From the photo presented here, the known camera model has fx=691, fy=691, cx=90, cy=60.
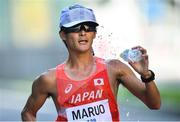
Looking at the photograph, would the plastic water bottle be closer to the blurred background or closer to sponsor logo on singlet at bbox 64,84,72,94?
sponsor logo on singlet at bbox 64,84,72,94

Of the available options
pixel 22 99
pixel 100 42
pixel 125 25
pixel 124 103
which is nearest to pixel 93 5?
pixel 125 25

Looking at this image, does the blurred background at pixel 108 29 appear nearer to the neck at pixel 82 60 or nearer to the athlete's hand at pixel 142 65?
the neck at pixel 82 60

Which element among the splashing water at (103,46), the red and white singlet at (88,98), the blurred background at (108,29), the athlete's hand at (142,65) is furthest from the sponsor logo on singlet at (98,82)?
the blurred background at (108,29)

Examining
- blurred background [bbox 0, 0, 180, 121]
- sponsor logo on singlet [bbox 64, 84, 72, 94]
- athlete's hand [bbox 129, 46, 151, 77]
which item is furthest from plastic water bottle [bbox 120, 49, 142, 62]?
blurred background [bbox 0, 0, 180, 121]

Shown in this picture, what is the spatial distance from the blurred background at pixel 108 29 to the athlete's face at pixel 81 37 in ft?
16.0

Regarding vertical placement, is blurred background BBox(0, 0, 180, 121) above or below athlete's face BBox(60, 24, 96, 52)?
below

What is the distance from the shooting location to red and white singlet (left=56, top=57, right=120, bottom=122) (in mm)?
3967

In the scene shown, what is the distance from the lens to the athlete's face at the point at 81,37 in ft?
13.1

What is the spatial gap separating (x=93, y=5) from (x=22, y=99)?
268 cm

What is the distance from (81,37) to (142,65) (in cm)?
40

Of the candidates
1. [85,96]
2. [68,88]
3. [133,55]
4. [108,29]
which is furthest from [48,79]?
[108,29]

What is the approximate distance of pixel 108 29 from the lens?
9.21 m

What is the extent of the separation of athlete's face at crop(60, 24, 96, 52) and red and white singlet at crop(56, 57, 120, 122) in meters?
0.17

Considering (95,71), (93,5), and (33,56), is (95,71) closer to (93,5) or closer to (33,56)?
(93,5)
